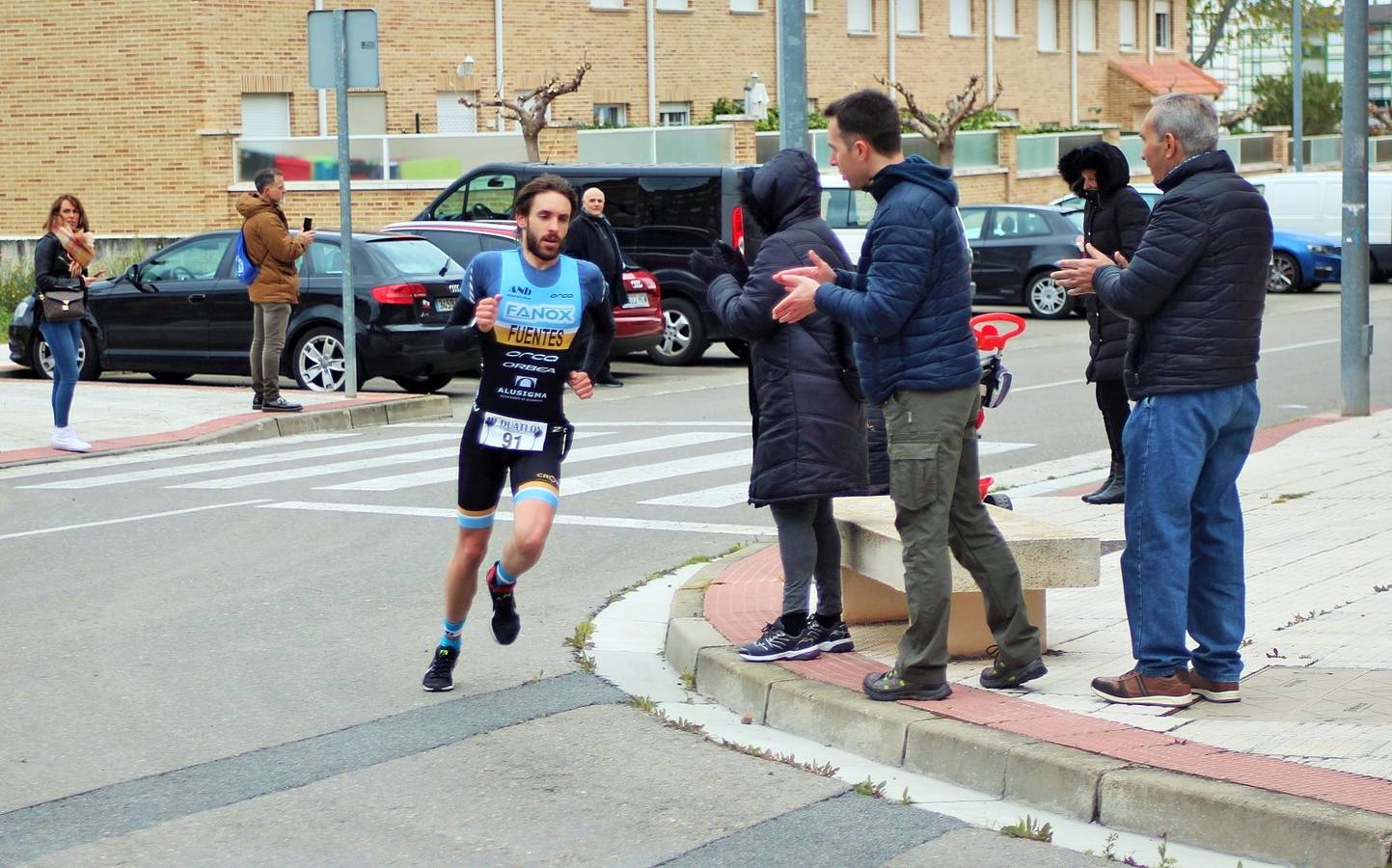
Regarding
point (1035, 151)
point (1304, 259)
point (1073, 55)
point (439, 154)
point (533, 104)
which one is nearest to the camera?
point (1304, 259)

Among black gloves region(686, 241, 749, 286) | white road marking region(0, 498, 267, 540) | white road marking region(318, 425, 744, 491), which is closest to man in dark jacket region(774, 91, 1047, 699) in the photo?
black gloves region(686, 241, 749, 286)

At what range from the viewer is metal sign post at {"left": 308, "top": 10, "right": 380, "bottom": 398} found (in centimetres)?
1603

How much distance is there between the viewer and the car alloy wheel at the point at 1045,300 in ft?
86.2

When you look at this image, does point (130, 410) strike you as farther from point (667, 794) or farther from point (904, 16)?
point (904, 16)

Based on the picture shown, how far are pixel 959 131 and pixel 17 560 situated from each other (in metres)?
35.0

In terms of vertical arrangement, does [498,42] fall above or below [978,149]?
above

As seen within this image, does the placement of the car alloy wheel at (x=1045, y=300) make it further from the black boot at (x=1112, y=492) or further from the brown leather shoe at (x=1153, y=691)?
the brown leather shoe at (x=1153, y=691)

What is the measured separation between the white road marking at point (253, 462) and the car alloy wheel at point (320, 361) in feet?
8.25

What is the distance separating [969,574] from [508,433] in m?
1.67

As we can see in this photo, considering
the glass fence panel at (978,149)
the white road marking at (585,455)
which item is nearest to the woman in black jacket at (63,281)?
the white road marking at (585,455)

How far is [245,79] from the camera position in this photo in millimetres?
32000

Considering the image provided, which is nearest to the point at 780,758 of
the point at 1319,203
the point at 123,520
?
the point at 123,520

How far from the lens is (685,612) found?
7.68 metres

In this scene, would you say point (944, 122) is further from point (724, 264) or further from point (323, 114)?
point (724, 264)
